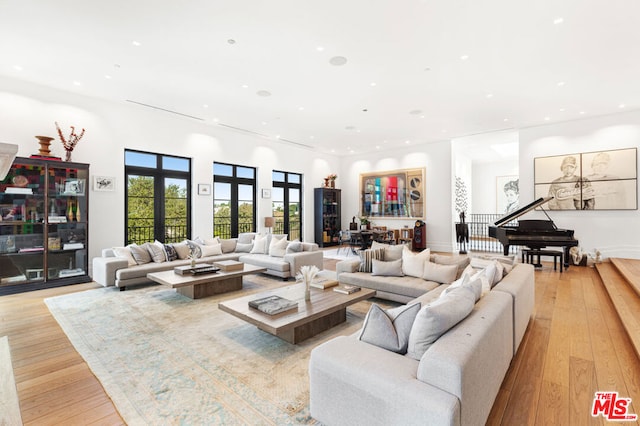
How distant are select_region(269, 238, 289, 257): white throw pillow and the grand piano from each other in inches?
195

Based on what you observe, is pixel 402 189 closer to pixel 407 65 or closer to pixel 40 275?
pixel 407 65

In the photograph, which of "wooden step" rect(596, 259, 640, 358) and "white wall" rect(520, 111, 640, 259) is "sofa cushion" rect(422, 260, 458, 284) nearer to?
"wooden step" rect(596, 259, 640, 358)

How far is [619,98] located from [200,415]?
29.0ft

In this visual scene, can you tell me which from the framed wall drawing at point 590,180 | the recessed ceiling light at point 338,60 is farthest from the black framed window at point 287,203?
the framed wall drawing at point 590,180

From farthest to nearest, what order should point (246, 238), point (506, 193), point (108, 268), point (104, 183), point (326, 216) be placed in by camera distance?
1. point (506, 193)
2. point (326, 216)
3. point (246, 238)
4. point (104, 183)
5. point (108, 268)

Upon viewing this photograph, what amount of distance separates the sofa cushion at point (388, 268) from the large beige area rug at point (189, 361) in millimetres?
527

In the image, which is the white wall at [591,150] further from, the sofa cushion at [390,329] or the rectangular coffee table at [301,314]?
the sofa cushion at [390,329]

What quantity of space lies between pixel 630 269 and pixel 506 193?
7641 mm

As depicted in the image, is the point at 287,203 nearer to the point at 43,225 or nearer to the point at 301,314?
the point at 43,225

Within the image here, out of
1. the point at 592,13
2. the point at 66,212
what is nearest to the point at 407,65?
the point at 592,13

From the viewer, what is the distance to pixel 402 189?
34.7 feet

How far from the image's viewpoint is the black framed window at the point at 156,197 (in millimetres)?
6828

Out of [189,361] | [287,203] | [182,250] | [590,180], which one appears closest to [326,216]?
[287,203]

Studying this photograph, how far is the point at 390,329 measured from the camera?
1.89 m
